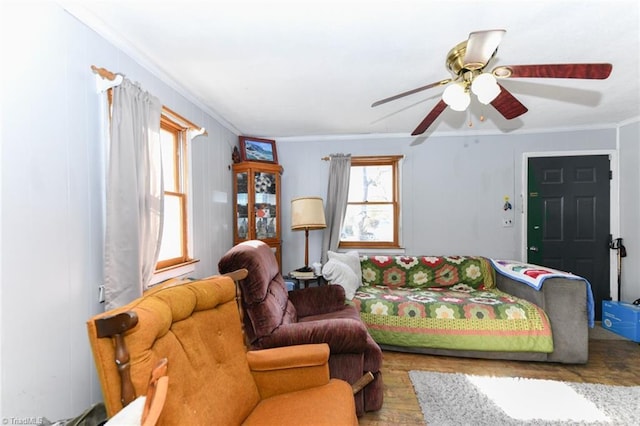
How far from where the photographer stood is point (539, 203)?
3.59 meters

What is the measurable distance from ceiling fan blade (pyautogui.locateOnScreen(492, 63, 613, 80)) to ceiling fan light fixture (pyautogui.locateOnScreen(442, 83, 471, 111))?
0.56 feet

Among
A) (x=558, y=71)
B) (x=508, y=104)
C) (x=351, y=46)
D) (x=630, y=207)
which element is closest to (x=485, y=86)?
(x=558, y=71)

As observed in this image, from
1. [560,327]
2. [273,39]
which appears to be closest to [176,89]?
[273,39]

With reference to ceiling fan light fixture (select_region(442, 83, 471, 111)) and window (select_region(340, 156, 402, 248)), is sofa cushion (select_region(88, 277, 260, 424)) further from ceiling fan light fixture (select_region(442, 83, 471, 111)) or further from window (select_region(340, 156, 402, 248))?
window (select_region(340, 156, 402, 248))

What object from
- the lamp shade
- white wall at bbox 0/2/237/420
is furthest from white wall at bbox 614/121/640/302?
white wall at bbox 0/2/237/420

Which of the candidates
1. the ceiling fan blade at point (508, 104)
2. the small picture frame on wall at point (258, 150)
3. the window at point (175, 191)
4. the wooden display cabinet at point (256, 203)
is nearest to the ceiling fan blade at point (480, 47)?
the ceiling fan blade at point (508, 104)

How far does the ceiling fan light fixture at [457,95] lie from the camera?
1.59m

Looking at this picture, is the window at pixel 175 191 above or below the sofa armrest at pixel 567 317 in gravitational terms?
above

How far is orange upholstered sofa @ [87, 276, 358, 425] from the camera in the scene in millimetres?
886

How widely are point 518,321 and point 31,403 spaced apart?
3281 mm

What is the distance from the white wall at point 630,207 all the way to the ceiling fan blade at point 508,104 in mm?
2510

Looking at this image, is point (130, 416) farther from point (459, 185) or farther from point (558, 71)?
point (459, 185)

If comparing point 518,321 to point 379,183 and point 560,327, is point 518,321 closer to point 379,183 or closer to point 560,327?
point 560,327

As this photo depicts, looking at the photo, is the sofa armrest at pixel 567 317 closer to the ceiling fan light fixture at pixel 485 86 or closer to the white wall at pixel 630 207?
the white wall at pixel 630 207
